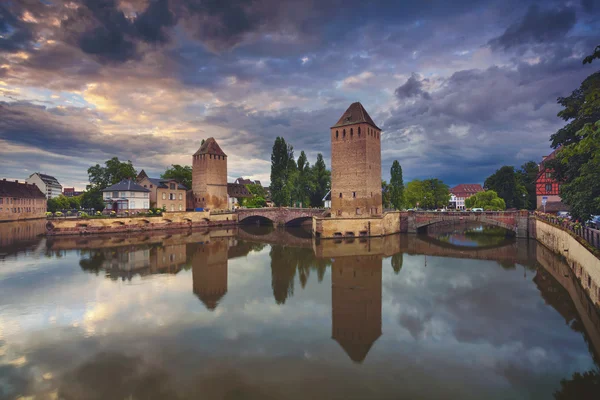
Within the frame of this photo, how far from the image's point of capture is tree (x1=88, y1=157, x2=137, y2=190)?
52.5 metres

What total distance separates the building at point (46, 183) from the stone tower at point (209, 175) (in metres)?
67.3

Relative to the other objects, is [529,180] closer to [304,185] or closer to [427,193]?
[427,193]

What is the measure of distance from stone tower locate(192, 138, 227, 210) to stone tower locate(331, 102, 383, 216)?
25189mm

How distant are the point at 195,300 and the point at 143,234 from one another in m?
27.7

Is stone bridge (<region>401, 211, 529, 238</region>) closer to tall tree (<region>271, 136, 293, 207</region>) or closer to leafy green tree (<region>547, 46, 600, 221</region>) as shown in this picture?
leafy green tree (<region>547, 46, 600, 221</region>)

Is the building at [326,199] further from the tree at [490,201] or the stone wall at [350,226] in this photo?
the tree at [490,201]

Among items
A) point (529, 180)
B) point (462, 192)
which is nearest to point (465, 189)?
point (462, 192)

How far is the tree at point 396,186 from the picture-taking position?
1921 inches

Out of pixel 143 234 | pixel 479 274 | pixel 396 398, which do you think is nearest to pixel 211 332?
pixel 396 398

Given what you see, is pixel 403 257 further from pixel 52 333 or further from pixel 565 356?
pixel 52 333

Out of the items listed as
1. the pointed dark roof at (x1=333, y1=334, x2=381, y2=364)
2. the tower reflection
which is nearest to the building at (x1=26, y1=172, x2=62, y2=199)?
the tower reflection

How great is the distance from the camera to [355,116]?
36.0 meters

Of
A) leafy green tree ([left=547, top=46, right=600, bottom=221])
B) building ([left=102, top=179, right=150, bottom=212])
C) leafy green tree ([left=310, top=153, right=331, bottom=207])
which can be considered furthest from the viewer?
leafy green tree ([left=310, top=153, right=331, bottom=207])

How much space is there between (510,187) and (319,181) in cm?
3016
